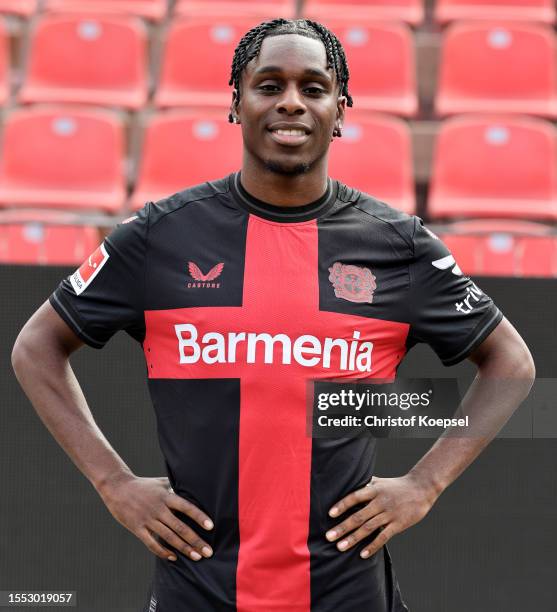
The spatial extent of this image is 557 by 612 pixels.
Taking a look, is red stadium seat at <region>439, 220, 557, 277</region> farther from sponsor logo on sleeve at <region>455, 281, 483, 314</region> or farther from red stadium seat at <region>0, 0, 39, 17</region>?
red stadium seat at <region>0, 0, 39, 17</region>

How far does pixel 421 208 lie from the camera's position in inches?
220

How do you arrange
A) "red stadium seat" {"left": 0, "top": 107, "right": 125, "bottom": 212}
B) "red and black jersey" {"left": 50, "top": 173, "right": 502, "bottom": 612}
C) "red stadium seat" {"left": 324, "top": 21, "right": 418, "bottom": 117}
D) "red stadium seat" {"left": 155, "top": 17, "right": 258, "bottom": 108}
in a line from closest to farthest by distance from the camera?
"red and black jersey" {"left": 50, "top": 173, "right": 502, "bottom": 612} → "red stadium seat" {"left": 0, "top": 107, "right": 125, "bottom": 212} → "red stadium seat" {"left": 324, "top": 21, "right": 418, "bottom": 117} → "red stadium seat" {"left": 155, "top": 17, "right": 258, "bottom": 108}

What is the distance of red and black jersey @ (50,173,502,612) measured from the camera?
74.8 inches

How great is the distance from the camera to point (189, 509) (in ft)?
6.32

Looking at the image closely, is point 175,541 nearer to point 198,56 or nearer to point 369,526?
point 369,526

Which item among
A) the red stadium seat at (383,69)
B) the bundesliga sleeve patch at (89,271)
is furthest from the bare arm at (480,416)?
the red stadium seat at (383,69)

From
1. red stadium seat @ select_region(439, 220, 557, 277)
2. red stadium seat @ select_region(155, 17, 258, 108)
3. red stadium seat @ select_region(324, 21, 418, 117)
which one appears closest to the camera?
red stadium seat @ select_region(439, 220, 557, 277)

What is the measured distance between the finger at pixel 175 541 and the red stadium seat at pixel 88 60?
13.5ft

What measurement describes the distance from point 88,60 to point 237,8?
92 cm

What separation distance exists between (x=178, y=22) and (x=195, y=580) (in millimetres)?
4507

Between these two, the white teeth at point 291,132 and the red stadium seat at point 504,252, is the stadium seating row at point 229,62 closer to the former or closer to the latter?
the red stadium seat at point 504,252

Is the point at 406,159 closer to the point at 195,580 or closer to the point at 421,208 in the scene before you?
the point at 421,208

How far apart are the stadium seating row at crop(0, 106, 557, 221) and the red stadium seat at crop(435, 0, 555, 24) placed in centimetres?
102
